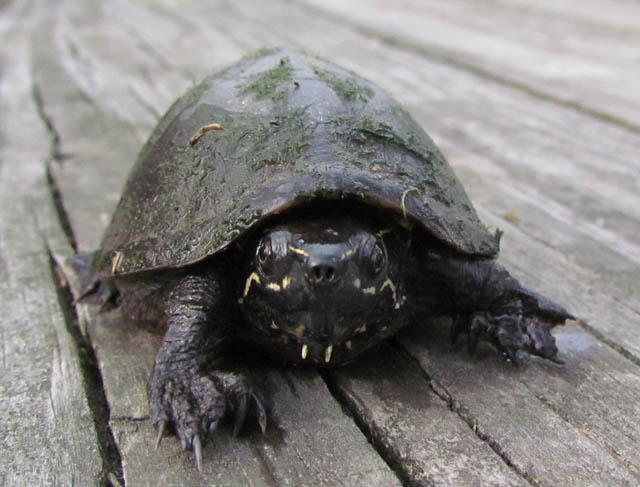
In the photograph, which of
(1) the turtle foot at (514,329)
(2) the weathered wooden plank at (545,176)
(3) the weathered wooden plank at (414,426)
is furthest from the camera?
(2) the weathered wooden plank at (545,176)

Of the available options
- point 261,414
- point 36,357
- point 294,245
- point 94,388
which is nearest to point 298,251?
point 294,245

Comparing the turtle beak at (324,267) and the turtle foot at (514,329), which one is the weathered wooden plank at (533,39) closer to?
A: the turtle foot at (514,329)

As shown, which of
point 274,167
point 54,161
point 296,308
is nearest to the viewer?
point 296,308

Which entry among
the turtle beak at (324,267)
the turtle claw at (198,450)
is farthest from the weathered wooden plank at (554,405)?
the turtle claw at (198,450)

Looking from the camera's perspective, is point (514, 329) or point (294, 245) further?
point (514, 329)

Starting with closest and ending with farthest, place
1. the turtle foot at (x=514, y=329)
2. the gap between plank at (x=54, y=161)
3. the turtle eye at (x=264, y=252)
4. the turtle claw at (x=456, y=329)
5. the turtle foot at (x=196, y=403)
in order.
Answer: the turtle foot at (x=196, y=403) → the turtle eye at (x=264, y=252) → the turtle foot at (x=514, y=329) → the turtle claw at (x=456, y=329) → the gap between plank at (x=54, y=161)

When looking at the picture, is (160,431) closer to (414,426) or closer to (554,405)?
(414,426)
